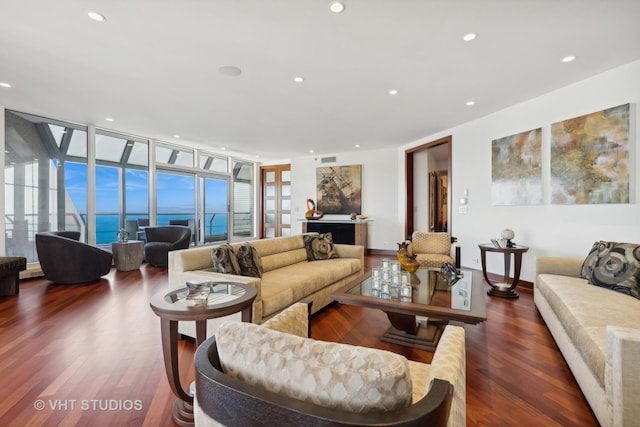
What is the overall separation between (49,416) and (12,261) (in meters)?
3.27

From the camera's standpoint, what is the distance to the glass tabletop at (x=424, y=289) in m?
2.25

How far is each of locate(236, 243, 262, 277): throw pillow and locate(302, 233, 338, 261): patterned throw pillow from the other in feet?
3.89

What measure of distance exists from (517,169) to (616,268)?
6.70ft

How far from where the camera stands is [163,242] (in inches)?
243


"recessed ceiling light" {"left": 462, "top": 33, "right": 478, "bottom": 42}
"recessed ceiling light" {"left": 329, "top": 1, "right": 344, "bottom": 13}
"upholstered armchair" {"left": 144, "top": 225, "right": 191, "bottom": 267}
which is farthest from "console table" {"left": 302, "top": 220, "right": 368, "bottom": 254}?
"recessed ceiling light" {"left": 329, "top": 1, "right": 344, "bottom": 13}

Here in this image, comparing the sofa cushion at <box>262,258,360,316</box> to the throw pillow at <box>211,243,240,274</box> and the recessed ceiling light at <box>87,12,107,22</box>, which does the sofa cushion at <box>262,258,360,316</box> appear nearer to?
the throw pillow at <box>211,243,240,274</box>

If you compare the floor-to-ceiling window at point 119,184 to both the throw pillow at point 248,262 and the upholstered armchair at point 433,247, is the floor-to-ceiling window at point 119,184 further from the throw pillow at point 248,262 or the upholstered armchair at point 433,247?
the upholstered armchair at point 433,247

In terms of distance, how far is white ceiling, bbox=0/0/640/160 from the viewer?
227 centimetres

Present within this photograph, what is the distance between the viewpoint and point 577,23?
243cm

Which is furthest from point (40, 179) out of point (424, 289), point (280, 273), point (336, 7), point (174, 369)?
point (424, 289)

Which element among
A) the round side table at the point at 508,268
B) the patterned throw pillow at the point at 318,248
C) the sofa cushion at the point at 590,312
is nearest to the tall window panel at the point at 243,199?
the patterned throw pillow at the point at 318,248

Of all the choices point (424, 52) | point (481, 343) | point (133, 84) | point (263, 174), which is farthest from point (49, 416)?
point (263, 174)

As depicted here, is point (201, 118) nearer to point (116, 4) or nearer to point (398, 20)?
point (116, 4)

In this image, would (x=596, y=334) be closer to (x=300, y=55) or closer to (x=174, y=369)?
(x=174, y=369)
